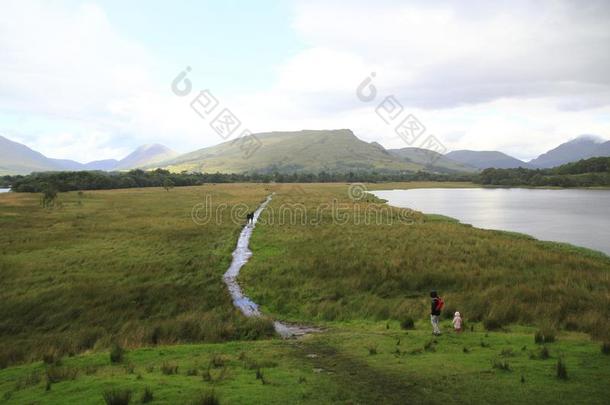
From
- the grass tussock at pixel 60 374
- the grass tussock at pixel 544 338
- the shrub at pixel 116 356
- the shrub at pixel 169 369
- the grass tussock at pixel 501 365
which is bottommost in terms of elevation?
the shrub at pixel 116 356

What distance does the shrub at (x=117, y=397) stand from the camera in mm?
8969

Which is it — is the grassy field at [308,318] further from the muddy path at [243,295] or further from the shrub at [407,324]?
the muddy path at [243,295]

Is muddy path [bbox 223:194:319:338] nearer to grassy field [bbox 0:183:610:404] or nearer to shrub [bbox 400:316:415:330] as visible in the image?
grassy field [bbox 0:183:610:404]

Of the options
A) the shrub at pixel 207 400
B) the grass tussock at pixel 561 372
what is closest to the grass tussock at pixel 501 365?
the grass tussock at pixel 561 372

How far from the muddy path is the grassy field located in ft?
2.11

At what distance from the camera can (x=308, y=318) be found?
1989cm

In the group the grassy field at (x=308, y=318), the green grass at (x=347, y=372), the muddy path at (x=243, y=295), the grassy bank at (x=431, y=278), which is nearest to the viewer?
the green grass at (x=347, y=372)

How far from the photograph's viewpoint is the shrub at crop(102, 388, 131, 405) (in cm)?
897

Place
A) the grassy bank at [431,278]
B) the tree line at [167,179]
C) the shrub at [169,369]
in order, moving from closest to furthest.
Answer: the shrub at [169,369]
the grassy bank at [431,278]
the tree line at [167,179]

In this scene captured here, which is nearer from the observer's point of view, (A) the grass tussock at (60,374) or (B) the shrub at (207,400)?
(B) the shrub at (207,400)

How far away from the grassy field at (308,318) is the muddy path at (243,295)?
642mm

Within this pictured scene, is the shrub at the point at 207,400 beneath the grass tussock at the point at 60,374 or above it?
above

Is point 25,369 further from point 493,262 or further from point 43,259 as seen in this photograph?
point 493,262

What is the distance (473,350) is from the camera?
42.9ft
